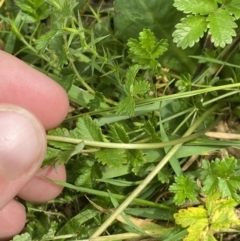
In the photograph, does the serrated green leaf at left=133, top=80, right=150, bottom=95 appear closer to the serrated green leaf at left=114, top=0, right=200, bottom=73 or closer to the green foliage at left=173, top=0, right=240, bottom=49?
the green foliage at left=173, top=0, right=240, bottom=49

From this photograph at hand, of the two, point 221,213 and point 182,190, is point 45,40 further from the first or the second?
point 221,213

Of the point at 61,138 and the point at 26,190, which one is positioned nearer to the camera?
the point at 61,138

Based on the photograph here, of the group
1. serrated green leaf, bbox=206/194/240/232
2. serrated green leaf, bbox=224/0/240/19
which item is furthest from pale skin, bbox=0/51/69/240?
serrated green leaf, bbox=224/0/240/19

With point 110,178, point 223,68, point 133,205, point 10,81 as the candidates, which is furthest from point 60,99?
point 223,68

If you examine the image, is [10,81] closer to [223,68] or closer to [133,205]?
[133,205]

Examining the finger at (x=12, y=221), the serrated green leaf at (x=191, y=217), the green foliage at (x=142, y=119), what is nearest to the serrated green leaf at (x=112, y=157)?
the green foliage at (x=142, y=119)

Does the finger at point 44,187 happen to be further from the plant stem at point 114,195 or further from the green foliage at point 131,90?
the green foliage at point 131,90
